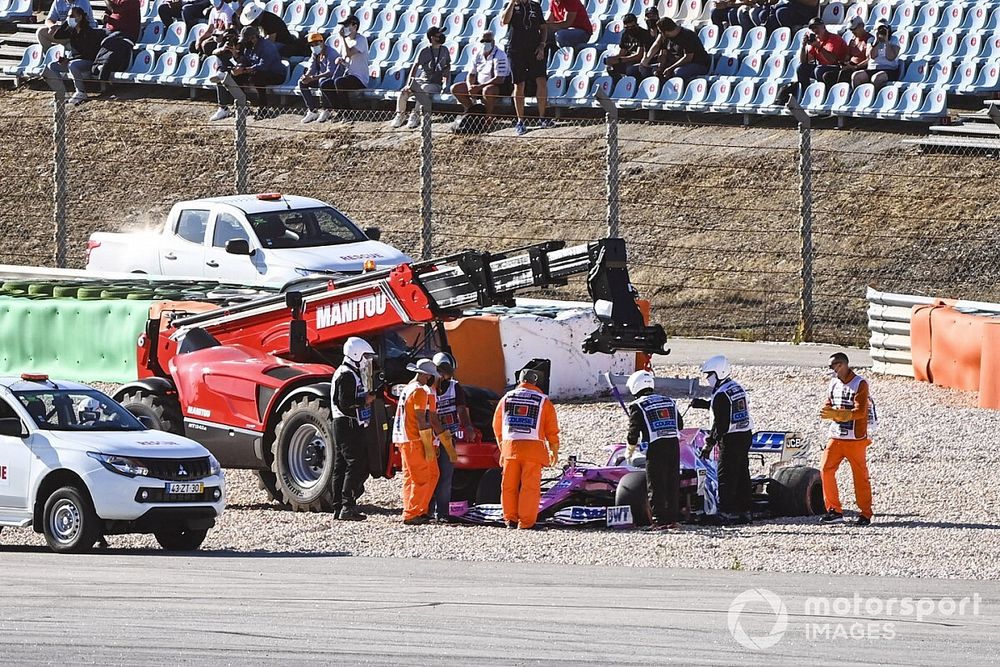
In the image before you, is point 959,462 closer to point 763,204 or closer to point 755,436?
point 755,436

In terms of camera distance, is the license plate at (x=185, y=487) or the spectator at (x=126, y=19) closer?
the license plate at (x=185, y=487)

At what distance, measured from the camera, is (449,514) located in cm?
1505

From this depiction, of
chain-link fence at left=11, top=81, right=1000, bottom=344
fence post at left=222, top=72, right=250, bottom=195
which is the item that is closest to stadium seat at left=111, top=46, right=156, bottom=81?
chain-link fence at left=11, top=81, right=1000, bottom=344

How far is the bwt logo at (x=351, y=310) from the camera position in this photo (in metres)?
15.8

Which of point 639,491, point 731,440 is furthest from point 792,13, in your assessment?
point 639,491

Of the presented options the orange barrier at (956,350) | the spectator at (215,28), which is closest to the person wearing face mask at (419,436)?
the orange barrier at (956,350)

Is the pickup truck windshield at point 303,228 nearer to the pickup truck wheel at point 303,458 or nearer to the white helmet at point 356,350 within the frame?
the pickup truck wheel at point 303,458

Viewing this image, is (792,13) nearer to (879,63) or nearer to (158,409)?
(879,63)

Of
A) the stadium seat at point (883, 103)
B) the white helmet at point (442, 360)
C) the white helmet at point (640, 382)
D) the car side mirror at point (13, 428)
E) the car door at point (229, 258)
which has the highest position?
the stadium seat at point (883, 103)

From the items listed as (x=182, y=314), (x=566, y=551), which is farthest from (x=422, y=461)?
(x=182, y=314)

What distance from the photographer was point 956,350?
20.1 metres

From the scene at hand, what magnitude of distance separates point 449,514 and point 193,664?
18.6 ft

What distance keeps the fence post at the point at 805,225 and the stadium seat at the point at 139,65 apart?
46.1ft

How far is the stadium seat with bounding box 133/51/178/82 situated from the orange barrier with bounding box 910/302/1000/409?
53.6ft
